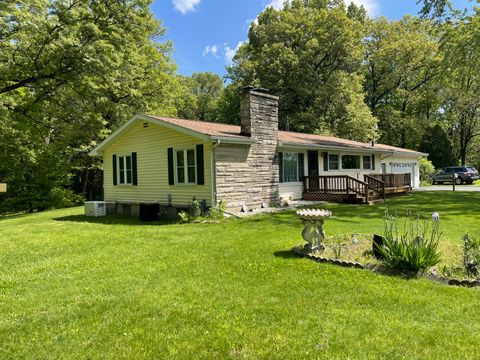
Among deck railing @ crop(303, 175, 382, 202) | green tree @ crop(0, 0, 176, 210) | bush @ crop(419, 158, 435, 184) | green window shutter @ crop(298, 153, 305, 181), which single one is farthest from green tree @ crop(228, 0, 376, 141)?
deck railing @ crop(303, 175, 382, 202)

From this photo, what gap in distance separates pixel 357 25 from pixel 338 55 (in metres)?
2.85

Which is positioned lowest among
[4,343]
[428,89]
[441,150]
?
[4,343]

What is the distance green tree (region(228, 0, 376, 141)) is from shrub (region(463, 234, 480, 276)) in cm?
2254

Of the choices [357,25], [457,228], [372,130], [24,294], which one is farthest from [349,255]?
[357,25]

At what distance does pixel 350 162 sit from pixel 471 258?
14.1 meters

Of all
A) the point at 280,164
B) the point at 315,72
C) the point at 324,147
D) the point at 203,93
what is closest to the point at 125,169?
the point at 280,164

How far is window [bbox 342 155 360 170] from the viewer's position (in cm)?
1870

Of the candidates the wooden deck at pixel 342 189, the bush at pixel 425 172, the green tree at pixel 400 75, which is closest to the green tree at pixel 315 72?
the bush at pixel 425 172

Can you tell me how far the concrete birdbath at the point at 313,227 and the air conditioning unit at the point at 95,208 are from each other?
11.0 meters

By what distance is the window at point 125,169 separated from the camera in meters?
15.2

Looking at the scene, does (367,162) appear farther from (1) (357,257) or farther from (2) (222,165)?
(1) (357,257)

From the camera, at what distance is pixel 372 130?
2930cm

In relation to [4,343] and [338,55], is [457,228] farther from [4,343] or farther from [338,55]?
[338,55]

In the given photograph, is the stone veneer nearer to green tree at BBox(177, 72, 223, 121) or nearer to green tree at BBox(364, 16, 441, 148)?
green tree at BBox(364, 16, 441, 148)
